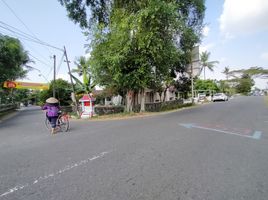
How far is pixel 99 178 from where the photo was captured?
470cm

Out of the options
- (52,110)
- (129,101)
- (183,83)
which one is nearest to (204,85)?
(183,83)

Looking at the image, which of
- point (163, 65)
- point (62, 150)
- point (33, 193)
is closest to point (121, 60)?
point (163, 65)

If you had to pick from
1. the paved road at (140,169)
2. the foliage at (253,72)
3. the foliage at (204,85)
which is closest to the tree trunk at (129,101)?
the paved road at (140,169)

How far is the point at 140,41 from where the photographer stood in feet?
58.2

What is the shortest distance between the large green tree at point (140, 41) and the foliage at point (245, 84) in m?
77.3

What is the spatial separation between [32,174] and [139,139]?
13.3 feet

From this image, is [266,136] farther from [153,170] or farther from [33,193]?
[33,193]

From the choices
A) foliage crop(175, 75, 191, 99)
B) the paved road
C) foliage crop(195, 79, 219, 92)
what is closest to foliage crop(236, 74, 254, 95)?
foliage crop(195, 79, 219, 92)

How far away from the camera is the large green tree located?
57.9ft

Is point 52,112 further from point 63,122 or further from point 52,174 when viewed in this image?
point 52,174

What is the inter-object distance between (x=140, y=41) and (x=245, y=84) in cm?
8437

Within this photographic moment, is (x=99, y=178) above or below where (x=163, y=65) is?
below

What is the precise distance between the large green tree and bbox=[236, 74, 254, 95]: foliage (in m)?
77.3

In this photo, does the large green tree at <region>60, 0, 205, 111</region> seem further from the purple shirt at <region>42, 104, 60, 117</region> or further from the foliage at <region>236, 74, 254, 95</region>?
the foliage at <region>236, 74, 254, 95</region>
